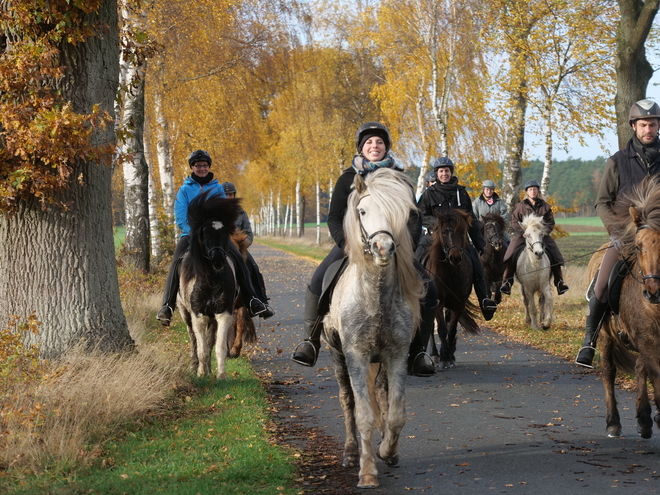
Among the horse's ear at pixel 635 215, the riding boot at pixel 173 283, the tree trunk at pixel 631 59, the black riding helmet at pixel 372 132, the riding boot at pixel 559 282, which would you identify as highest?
the tree trunk at pixel 631 59

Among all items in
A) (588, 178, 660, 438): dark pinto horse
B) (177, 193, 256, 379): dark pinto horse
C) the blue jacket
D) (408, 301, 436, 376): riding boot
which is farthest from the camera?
the blue jacket

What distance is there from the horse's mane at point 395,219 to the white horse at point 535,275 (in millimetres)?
8578

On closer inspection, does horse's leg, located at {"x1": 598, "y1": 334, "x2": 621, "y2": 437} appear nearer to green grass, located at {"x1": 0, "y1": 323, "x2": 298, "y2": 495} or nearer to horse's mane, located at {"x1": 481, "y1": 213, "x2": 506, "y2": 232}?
green grass, located at {"x1": 0, "y1": 323, "x2": 298, "y2": 495}

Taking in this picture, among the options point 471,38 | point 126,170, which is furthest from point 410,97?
point 126,170

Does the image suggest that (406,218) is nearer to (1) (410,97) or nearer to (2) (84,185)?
(2) (84,185)

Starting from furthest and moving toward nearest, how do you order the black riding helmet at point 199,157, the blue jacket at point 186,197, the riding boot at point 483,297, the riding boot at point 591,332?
the riding boot at point 483,297 → the black riding helmet at point 199,157 → the blue jacket at point 186,197 → the riding boot at point 591,332

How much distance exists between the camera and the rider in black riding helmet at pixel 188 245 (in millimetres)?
9891

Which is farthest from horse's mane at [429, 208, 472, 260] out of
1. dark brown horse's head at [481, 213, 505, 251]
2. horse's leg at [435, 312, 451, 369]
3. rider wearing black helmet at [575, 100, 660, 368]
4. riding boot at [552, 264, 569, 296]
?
dark brown horse's head at [481, 213, 505, 251]

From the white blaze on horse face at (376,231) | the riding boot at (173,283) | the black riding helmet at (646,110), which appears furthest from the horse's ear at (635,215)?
the riding boot at (173,283)

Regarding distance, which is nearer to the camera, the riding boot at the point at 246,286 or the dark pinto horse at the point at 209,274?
the dark pinto horse at the point at 209,274

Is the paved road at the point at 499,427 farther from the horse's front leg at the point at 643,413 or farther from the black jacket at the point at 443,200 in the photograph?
the black jacket at the point at 443,200

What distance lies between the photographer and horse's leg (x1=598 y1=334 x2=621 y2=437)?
21.9 feet

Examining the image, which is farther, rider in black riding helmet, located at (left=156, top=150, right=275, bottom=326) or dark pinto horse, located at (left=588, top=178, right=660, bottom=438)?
rider in black riding helmet, located at (left=156, top=150, right=275, bottom=326)

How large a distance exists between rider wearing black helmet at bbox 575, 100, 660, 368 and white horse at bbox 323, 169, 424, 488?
2183 mm
